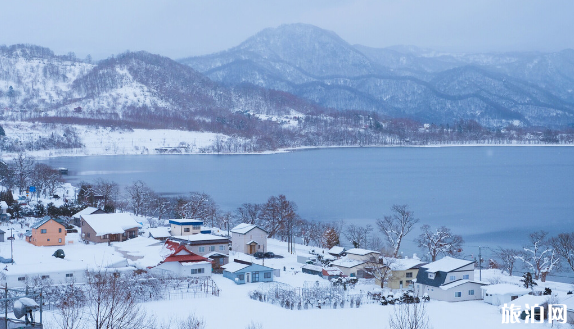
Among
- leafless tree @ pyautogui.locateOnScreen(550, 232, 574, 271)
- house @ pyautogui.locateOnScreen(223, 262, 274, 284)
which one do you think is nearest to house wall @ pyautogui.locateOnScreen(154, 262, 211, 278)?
house @ pyautogui.locateOnScreen(223, 262, 274, 284)

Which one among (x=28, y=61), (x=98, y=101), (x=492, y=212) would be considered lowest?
(x=492, y=212)

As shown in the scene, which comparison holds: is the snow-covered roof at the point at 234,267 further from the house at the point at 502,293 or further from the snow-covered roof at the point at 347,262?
the house at the point at 502,293

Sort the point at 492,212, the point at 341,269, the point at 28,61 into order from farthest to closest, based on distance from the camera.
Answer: the point at 28,61 → the point at 492,212 → the point at 341,269

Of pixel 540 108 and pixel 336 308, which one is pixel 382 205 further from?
pixel 540 108

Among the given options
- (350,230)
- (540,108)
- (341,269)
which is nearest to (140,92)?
(350,230)

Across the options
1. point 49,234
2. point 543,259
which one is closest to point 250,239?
point 49,234

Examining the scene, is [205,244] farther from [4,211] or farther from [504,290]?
[4,211]

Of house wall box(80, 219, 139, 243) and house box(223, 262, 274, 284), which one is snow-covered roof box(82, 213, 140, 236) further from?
house box(223, 262, 274, 284)
